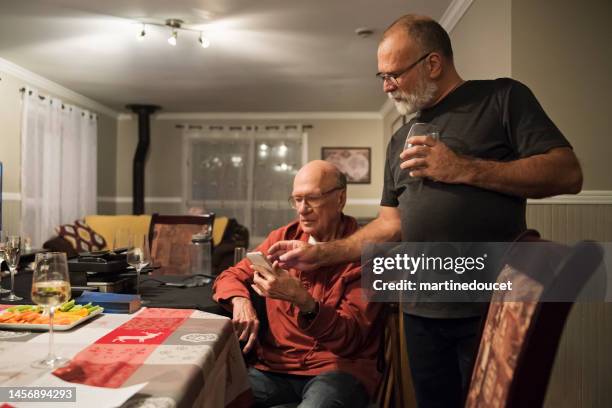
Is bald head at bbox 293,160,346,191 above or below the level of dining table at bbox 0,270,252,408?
above

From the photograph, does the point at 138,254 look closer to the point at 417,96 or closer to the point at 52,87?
the point at 417,96

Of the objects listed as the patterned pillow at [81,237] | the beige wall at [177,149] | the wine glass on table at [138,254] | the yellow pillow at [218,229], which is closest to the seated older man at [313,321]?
the wine glass on table at [138,254]

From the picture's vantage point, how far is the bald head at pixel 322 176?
181cm

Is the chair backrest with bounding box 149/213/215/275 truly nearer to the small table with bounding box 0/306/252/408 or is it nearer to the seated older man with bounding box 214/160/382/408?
the seated older man with bounding box 214/160/382/408

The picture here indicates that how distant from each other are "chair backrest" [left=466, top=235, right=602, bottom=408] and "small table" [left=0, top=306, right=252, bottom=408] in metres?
0.53

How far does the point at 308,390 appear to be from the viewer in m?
1.53

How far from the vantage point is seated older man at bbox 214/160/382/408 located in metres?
1.50

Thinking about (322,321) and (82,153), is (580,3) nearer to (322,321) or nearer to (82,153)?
(322,321)

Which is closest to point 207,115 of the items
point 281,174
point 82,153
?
point 281,174

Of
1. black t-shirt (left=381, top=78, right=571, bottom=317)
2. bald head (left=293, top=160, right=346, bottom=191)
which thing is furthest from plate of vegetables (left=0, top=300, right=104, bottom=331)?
black t-shirt (left=381, top=78, right=571, bottom=317)

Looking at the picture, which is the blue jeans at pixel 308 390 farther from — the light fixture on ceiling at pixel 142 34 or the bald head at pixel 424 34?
the light fixture on ceiling at pixel 142 34

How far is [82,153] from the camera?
683cm

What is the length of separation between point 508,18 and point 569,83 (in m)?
0.49

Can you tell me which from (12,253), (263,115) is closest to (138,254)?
(12,253)
